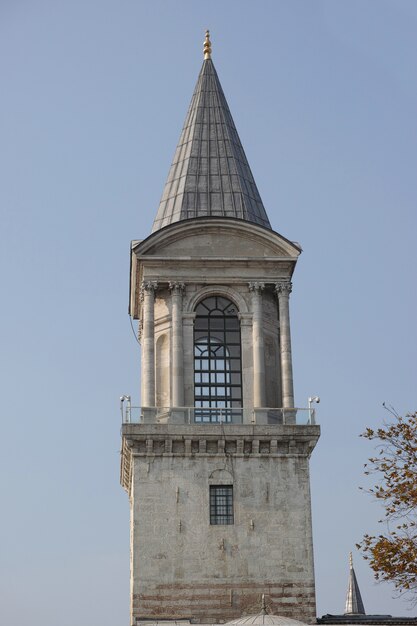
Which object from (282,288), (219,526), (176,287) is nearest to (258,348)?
(282,288)

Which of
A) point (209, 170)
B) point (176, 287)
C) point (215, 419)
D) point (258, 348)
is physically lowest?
point (215, 419)

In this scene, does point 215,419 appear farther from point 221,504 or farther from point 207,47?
point 207,47

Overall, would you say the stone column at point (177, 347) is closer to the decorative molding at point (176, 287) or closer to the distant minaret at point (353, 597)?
the decorative molding at point (176, 287)

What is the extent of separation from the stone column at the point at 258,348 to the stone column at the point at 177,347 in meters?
2.85

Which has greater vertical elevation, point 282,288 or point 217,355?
point 282,288

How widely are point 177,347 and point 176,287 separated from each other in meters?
2.49

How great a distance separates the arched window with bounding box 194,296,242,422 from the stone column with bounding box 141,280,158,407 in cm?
196

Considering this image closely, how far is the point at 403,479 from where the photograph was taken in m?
42.3

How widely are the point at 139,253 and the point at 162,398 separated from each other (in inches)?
230

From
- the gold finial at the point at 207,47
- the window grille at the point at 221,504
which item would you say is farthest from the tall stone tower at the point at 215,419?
the gold finial at the point at 207,47

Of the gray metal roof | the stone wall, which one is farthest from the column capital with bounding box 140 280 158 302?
the stone wall

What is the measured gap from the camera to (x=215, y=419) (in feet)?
186

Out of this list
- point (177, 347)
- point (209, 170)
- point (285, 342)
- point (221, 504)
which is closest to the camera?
point (221, 504)

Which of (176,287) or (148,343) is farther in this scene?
(176,287)
